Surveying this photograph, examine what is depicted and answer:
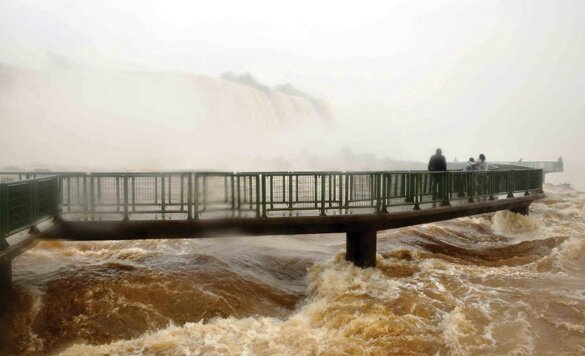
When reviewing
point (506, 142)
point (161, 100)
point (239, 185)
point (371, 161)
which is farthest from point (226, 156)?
point (506, 142)

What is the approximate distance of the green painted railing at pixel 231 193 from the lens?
9.53 metres

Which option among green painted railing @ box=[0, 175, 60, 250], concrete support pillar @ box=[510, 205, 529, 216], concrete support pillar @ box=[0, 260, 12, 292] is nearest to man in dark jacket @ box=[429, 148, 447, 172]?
concrete support pillar @ box=[510, 205, 529, 216]

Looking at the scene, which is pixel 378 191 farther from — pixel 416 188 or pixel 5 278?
pixel 5 278

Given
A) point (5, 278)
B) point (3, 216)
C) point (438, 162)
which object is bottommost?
point (5, 278)

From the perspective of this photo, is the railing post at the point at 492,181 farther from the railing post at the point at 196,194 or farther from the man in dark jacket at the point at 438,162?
the railing post at the point at 196,194

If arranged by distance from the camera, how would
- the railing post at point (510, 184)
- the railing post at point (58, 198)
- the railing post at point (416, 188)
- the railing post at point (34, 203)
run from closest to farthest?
1. the railing post at point (34, 203)
2. the railing post at point (58, 198)
3. the railing post at point (416, 188)
4. the railing post at point (510, 184)

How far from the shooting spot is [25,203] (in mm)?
8062

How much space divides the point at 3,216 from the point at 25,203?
899 mm

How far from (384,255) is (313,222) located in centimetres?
347

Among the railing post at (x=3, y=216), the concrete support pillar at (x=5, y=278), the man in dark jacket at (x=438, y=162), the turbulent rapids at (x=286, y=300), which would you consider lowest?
the turbulent rapids at (x=286, y=300)

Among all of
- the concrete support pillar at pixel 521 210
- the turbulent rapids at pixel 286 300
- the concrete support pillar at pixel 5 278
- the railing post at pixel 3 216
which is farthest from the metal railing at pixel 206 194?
the concrete support pillar at pixel 521 210

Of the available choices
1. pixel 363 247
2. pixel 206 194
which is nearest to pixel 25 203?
pixel 206 194

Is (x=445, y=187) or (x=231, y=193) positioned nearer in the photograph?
(x=231, y=193)

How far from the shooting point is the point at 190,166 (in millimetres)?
42344
